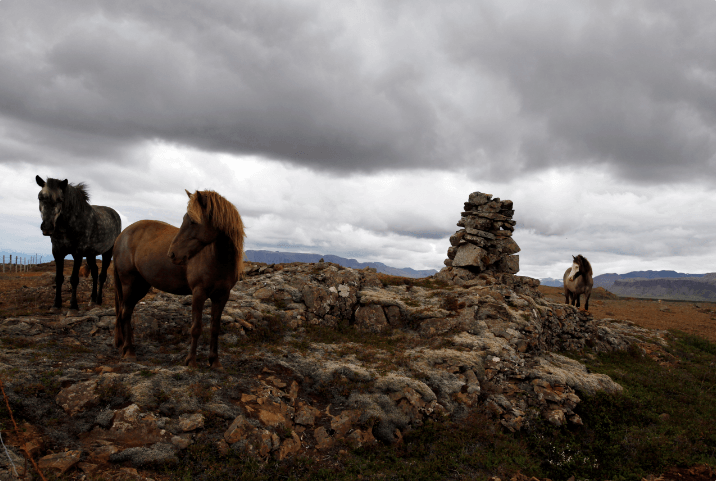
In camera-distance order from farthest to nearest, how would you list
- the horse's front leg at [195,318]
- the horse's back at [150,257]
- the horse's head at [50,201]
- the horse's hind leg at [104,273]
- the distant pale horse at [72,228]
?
the horse's hind leg at [104,273] → the distant pale horse at [72,228] → the horse's head at [50,201] → the horse's back at [150,257] → the horse's front leg at [195,318]

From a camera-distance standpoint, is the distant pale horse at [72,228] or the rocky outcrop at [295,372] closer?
the rocky outcrop at [295,372]

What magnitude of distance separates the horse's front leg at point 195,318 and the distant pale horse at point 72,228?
22.0 feet

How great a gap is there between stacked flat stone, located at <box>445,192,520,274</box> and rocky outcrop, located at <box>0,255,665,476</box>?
20.5 feet

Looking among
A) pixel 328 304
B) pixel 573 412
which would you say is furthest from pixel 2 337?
pixel 573 412

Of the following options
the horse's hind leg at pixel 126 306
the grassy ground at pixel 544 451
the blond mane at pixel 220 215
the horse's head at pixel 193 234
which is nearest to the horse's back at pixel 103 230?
the horse's hind leg at pixel 126 306

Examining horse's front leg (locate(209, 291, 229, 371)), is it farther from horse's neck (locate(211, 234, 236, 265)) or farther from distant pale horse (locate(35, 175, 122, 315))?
distant pale horse (locate(35, 175, 122, 315))

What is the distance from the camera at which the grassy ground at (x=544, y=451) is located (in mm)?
6051

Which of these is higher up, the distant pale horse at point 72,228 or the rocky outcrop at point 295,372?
the distant pale horse at point 72,228

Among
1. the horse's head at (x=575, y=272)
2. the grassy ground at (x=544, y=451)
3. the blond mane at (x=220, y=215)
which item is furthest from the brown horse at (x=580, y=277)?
the blond mane at (x=220, y=215)

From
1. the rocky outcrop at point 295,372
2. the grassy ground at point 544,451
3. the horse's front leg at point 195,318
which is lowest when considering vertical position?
the grassy ground at point 544,451

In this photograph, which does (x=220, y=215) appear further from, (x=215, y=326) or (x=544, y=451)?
(x=544, y=451)

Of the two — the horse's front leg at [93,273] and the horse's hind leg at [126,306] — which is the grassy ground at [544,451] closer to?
the horse's hind leg at [126,306]

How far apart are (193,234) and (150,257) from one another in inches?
84.8

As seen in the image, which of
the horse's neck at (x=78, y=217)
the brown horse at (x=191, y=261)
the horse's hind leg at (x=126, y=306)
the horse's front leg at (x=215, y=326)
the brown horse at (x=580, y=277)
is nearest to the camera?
the brown horse at (x=191, y=261)
